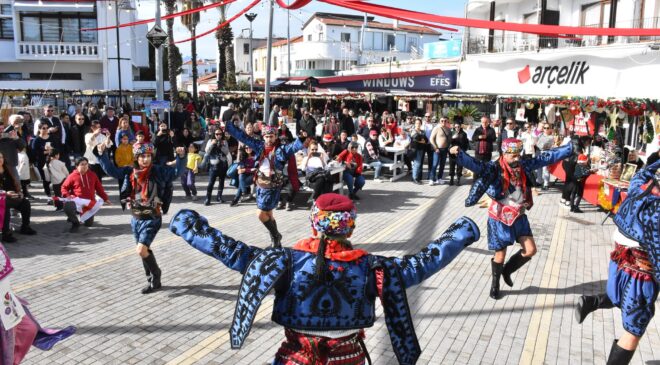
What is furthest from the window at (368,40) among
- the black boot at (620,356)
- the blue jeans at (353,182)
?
the black boot at (620,356)

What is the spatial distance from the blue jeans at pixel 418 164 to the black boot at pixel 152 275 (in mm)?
9636

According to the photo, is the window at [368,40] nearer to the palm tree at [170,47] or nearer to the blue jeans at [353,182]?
the palm tree at [170,47]

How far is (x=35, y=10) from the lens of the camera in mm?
30266

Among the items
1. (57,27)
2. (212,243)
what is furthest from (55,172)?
(57,27)

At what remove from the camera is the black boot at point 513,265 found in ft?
21.8

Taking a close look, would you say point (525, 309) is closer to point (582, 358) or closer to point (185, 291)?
point (582, 358)

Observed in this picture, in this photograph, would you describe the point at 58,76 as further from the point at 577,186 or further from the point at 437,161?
the point at 577,186

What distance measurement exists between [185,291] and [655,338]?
514cm

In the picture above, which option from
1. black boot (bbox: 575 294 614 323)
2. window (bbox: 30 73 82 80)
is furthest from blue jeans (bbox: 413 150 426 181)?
window (bbox: 30 73 82 80)

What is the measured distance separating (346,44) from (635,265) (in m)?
49.7

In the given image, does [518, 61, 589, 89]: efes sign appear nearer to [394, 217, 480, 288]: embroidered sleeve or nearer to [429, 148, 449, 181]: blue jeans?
[429, 148, 449, 181]: blue jeans

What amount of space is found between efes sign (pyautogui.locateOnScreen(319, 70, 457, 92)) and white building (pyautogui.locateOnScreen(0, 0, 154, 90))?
50.8 feet

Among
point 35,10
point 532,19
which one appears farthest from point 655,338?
point 35,10

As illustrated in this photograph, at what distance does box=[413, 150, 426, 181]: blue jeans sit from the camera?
49.4ft
